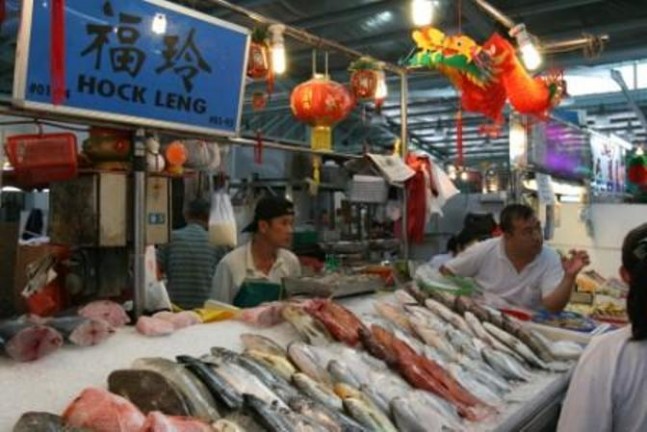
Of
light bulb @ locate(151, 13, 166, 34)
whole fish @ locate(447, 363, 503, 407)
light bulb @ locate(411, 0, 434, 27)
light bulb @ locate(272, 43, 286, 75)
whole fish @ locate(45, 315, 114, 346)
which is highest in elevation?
light bulb @ locate(411, 0, 434, 27)

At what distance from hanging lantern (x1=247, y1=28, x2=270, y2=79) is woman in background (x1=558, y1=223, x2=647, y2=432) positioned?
365 centimetres

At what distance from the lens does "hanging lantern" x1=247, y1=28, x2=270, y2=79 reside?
17.1 feet

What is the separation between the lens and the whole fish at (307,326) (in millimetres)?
3137

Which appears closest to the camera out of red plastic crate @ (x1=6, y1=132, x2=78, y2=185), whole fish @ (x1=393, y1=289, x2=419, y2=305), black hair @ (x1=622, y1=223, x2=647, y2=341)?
black hair @ (x1=622, y1=223, x2=647, y2=341)

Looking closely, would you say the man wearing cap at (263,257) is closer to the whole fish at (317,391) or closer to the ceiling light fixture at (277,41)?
the ceiling light fixture at (277,41)

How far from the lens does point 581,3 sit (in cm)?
723

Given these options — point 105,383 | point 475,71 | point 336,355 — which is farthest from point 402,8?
point 105,383

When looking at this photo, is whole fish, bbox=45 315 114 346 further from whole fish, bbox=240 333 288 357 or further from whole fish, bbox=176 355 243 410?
whole fish, bbox=240 333 288 357

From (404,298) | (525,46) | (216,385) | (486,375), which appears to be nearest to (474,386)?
(486,375)

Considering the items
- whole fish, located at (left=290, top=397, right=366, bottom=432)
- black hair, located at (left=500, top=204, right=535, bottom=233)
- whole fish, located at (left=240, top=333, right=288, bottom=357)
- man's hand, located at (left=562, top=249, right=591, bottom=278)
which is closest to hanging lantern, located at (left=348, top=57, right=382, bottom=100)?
black hair, located at (left=500, top=204, right=535, bottom=233)

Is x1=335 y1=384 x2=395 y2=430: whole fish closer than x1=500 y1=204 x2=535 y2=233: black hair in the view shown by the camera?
Yes

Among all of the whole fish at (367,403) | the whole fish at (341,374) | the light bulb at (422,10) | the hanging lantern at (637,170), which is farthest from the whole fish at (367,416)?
the hanging lantern at (637,170)

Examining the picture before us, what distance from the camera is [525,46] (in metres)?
5.68

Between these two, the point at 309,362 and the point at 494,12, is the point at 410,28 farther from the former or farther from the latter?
the point at 309,362
